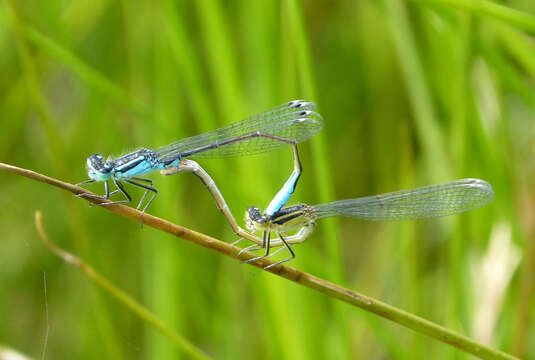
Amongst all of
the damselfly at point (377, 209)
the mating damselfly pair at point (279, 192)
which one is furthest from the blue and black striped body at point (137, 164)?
the damselfly at point (377, 209)

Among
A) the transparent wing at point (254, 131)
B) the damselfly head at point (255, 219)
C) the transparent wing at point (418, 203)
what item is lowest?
the damselfly head at point (255, 219)

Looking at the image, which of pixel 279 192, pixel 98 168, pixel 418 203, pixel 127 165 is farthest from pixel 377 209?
pixel 98 168

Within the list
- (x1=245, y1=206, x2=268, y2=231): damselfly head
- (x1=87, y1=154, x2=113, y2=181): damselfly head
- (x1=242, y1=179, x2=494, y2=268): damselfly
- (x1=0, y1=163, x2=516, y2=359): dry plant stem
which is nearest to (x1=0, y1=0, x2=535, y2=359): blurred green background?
(x1=242, y1=179, x2=494, y2=268): damselfly

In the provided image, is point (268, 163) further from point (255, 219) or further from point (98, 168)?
point (98, 168)

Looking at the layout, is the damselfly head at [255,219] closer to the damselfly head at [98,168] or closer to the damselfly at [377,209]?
the damselfly at [377,209]

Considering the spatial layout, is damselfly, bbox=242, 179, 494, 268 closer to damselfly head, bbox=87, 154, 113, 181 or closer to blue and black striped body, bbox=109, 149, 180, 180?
blue and black striped body, bbox=109, 149, 180, 180

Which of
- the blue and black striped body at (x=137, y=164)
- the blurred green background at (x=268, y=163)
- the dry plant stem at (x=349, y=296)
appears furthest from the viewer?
the blurred green background at (x=268, y=163)

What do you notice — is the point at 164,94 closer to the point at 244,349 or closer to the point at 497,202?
the point at 244,349
